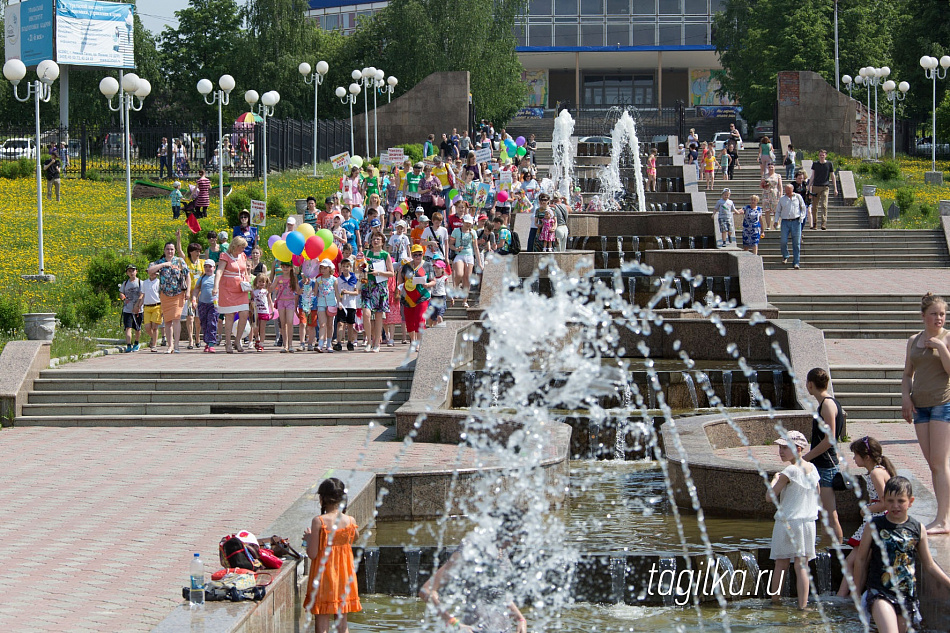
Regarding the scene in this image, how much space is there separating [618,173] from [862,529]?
27.2 metres

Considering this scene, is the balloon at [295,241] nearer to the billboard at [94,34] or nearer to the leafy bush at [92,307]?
the leafy bush at [92,307]

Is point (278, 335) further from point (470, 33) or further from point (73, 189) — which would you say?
point (470, 33)

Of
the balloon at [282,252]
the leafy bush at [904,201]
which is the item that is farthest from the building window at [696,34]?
the balloon at [282,252]

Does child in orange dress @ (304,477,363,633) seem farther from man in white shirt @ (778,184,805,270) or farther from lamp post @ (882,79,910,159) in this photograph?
lamp post @ (882,79,910,159)

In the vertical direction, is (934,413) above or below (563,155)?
below

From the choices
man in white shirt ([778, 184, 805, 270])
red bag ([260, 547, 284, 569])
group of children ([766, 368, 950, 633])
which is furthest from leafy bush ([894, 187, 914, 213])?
red bag ([260, 547, 284, 569])

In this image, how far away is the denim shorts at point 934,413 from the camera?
27.4 ft

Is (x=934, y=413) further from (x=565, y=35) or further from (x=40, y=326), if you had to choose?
(x=565, y=35)

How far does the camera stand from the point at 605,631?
297 inches

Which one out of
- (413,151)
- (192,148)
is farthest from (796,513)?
(413,151)

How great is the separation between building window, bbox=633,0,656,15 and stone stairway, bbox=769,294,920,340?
62.4 m

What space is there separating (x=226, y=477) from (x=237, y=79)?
48.7 meters

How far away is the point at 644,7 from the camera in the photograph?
7788 centimetres

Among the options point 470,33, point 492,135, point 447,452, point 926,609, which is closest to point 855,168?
point 492,135
